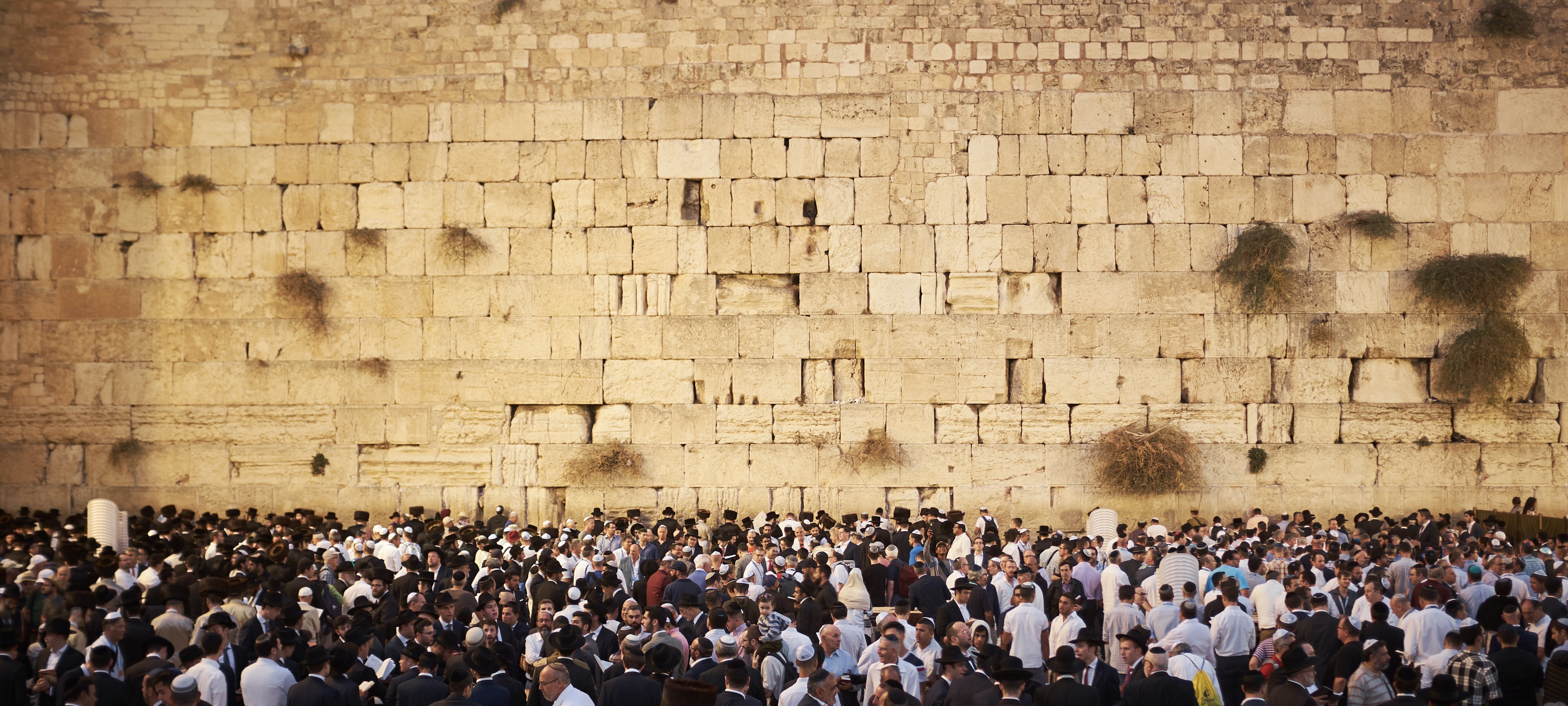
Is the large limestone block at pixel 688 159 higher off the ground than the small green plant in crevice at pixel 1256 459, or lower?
higher

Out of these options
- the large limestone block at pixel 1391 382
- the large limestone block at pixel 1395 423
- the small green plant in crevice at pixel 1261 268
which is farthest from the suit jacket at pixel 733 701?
the large limestone block at pixel 1391 382

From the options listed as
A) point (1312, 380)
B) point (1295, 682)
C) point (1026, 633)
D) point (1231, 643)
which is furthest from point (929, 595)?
point (1312, 380)

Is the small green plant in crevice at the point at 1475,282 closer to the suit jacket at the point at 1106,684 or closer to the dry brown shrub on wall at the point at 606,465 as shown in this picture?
the dry brown shrub on wall at the point at 606,465

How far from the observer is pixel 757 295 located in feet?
51.3

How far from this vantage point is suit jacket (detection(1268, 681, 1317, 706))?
577 centimetres

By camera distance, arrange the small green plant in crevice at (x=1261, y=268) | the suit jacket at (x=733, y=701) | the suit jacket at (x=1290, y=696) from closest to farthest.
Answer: the suit jacket at (x=733, y=701) < the suit jacket at (x=1290, y=696) < the small green plant in crevice at (x=1261, y=268)

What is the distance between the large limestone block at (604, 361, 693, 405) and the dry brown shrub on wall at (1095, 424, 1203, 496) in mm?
5461

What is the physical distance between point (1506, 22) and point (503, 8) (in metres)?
13.2

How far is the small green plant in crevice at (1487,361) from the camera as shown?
14789 mm

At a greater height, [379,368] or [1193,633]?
[379,368]

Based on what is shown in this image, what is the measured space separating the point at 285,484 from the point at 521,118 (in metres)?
5.85

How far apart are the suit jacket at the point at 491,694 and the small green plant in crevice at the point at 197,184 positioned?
1234 centimetres

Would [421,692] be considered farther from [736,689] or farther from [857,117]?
[857,117]

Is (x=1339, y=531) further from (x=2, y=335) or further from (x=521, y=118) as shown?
(x=2, y=335)
